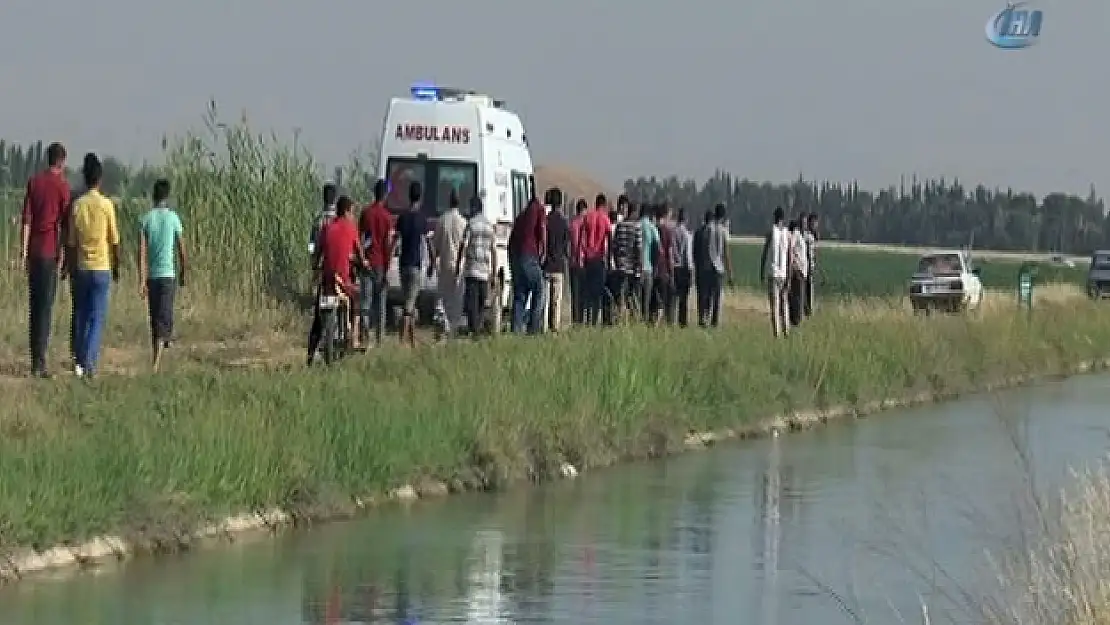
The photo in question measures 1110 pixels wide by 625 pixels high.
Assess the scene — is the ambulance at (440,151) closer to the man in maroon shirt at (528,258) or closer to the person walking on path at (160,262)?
the man in maroon shirt at (528,258)

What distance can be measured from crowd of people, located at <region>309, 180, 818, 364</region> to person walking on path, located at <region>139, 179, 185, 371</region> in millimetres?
1457

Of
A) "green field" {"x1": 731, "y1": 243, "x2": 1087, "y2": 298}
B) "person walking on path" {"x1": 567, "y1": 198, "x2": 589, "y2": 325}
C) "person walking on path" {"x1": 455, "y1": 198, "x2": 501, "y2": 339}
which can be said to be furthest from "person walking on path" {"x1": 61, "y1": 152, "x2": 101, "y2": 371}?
"green field" {"x1": 731, "y1": 243, "x2": 1087, "y2": 298}

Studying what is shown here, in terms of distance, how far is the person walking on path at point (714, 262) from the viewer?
3161 centimetres

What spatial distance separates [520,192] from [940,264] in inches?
864

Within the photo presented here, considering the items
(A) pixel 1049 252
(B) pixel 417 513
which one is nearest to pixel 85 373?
(B) pixel 417 513

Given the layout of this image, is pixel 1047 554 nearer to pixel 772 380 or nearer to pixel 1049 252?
pixel 772 380

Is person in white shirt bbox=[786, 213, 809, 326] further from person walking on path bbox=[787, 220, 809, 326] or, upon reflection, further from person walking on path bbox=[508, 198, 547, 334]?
person walking on path bbox=[508, 198, 547, 334]

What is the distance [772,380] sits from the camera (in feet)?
85.4

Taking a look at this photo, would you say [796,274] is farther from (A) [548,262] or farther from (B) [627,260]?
(A) [548,262]

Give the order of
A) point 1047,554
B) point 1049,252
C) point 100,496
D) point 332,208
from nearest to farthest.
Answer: point 1047,554, point 100,496, point 332,208, point 1049,252

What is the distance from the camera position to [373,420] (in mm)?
17234

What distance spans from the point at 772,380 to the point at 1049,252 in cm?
12538

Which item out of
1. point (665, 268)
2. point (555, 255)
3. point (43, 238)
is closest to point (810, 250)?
point (665, 268)

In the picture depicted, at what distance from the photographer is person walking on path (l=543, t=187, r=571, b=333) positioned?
90.7 ft
